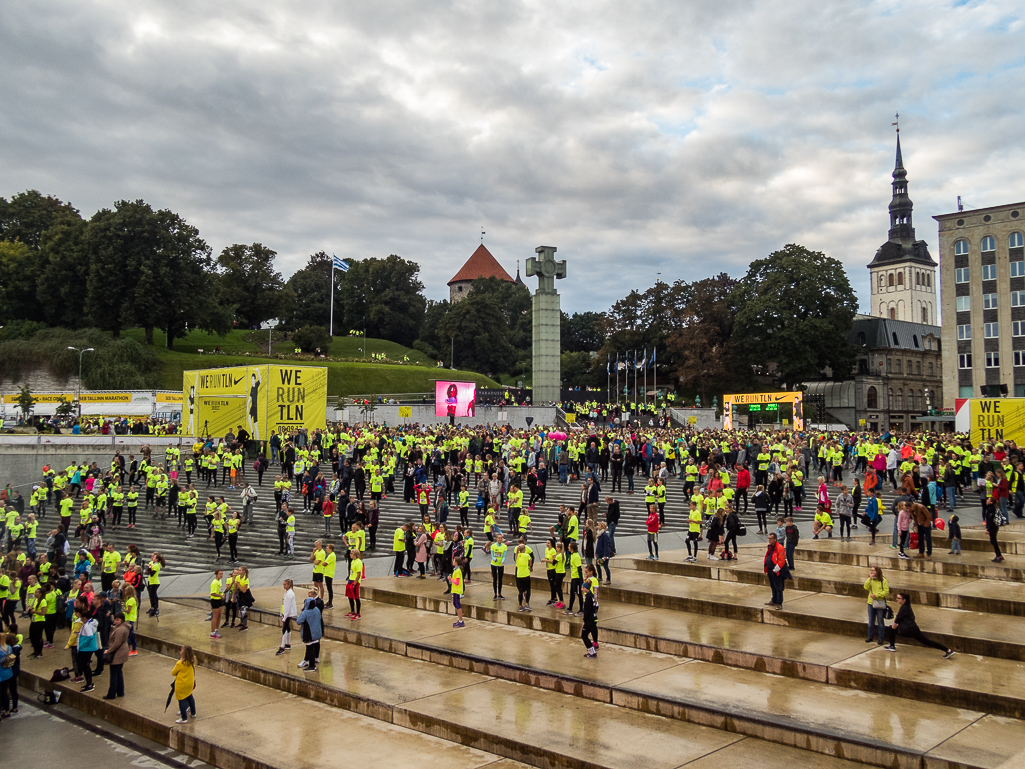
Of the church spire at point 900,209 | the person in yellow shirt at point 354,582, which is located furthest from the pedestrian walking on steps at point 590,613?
the church spire at point 900,209

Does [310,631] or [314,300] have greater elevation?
[314,300]

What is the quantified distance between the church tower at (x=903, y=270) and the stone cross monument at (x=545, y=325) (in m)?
73.7

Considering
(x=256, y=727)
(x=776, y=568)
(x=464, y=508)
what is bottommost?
(x=256, y=727)

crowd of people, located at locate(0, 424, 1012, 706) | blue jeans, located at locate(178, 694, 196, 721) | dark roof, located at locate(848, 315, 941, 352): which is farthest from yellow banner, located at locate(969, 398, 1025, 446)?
dark roof, located at locate(848, 315, 941, 352)

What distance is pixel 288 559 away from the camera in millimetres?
19594

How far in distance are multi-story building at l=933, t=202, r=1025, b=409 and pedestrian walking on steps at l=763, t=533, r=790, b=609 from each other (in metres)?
46.5

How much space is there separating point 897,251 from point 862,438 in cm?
9422

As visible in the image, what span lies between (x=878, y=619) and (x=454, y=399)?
32743 mm

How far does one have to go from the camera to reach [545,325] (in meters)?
54.4

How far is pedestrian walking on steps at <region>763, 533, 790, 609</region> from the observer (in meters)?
12.4

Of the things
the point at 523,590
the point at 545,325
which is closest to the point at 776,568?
the point at 523,590

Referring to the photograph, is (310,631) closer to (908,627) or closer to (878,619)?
(878,619)

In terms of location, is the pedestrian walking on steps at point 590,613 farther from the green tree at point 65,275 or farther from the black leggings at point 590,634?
the green tree at point 65,275

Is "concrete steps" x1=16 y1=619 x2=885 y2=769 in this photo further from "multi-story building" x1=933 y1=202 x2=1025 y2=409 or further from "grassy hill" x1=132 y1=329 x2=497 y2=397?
"grassy hill" x1=132 y1=329 x2=497 y2=397
